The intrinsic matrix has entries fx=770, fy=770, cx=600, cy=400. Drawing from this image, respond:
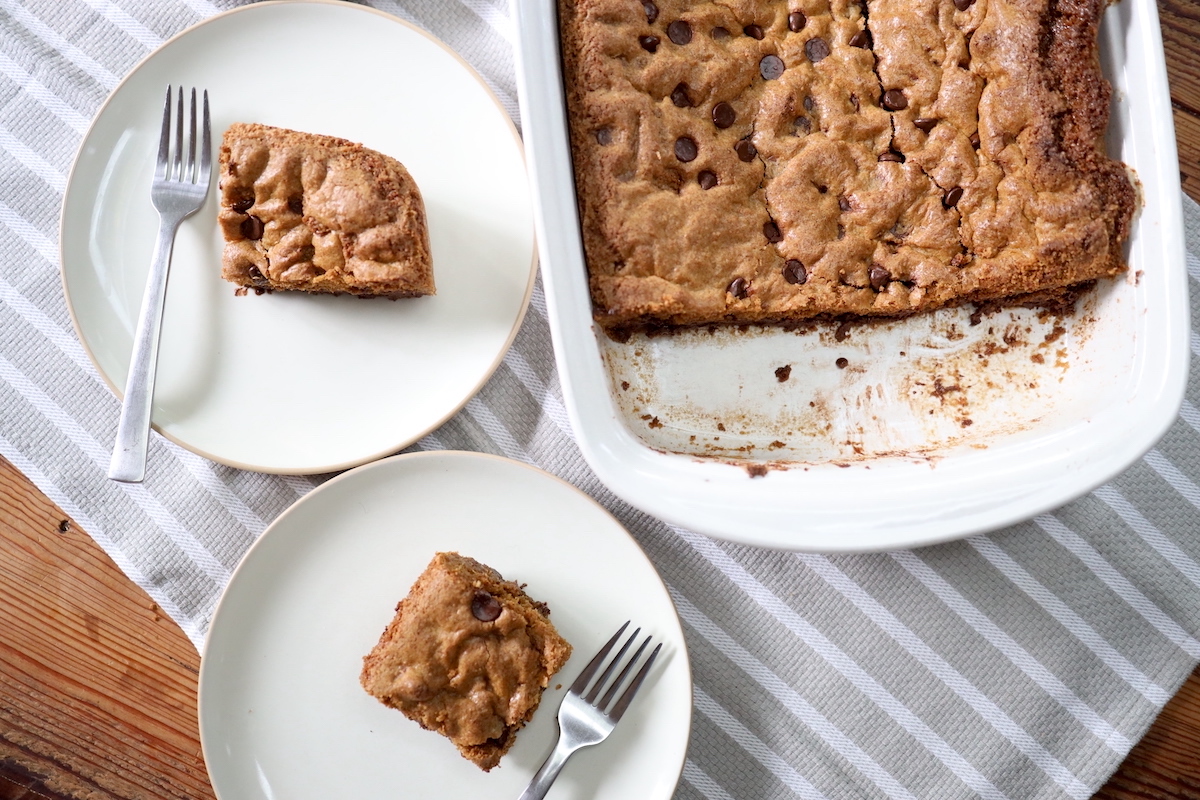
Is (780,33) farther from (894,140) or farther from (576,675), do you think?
(576,675)

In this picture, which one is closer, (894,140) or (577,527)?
(894,140)

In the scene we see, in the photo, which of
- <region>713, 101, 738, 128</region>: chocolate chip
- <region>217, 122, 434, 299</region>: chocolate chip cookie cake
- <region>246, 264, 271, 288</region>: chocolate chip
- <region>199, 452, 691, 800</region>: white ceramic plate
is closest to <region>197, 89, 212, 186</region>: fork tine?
<region>217, 122, 434, 299</region>: chocolate chip cookie cake

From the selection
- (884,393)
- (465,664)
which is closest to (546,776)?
(465,664)

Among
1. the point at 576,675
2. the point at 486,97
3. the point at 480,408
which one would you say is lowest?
the point at 576,675

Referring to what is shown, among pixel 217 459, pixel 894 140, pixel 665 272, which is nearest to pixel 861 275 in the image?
pixel 894 140

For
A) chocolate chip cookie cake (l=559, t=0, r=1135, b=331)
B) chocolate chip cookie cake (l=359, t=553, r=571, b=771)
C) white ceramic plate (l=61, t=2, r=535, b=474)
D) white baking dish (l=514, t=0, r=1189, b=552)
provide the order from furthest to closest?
1. white ceramic plate (l=61, t=2, r=535, b=474)
2. chocolate chip cookie cake (l=359, t=553, r=571, b=771)
3. chocolate chip cookie cake (l=559, t=0, r=1135, b=331)
4. white baking dish (l=514, t=0, r=1189, b=552)

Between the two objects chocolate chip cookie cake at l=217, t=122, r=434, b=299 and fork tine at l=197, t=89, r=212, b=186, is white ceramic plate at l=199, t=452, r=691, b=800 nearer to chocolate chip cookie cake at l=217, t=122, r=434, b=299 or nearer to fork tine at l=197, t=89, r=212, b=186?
chocolate chip cookie cake at l=217, t=122, r=434, b=299

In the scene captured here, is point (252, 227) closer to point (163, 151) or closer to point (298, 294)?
point (298, 294)
